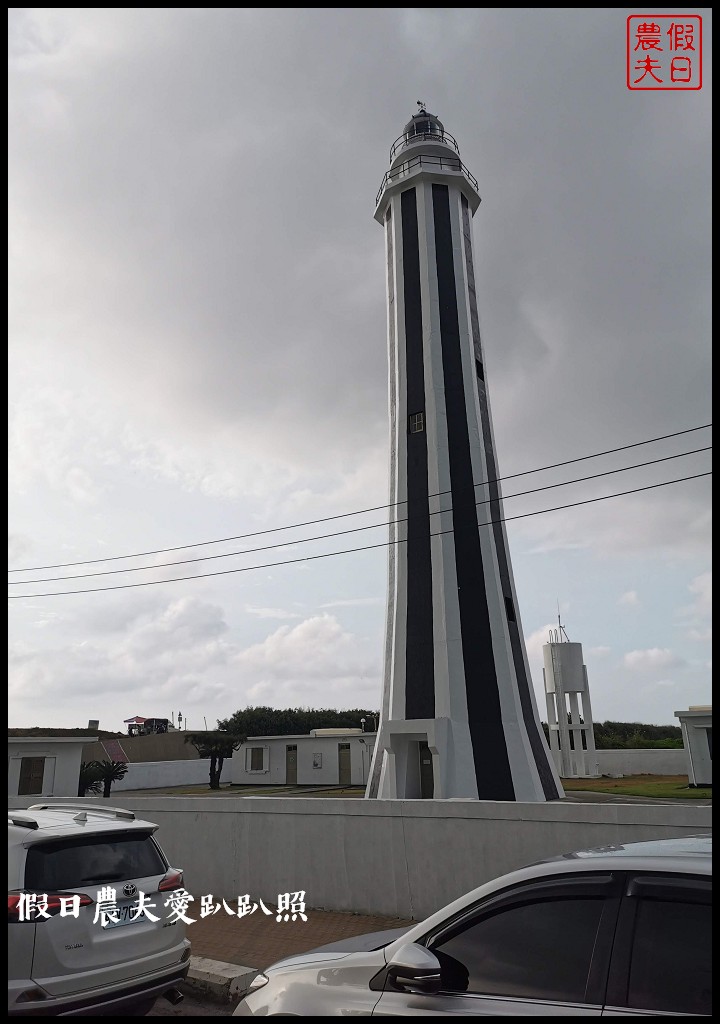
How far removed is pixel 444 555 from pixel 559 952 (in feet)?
59.2

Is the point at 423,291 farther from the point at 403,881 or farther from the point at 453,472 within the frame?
the point at 403,881

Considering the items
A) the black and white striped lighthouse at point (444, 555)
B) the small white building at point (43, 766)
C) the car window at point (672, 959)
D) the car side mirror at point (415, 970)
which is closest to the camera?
the car window at point (672, 959)

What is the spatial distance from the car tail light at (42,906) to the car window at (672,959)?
4.26 metres

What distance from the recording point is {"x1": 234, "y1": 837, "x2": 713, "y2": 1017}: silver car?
2.77 meters

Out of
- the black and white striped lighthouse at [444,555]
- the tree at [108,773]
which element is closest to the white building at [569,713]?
the black and white striped lighthouse at [444,555]

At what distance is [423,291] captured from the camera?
23.8m

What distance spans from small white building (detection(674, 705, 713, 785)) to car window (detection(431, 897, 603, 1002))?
2610 centimetres

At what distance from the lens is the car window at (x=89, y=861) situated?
17.7ft

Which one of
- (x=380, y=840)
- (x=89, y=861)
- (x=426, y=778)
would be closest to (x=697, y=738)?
(x=426, y=778)

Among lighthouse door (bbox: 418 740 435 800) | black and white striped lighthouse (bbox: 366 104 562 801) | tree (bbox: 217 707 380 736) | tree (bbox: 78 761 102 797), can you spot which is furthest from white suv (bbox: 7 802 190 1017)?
Answer: tree (bbox: 217 707 380 736)

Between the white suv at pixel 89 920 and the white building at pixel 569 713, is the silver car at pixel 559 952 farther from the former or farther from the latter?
the white building at pixel 569 713

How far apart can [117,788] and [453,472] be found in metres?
26.6

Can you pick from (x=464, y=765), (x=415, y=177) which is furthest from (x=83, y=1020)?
(x=415, y=177)

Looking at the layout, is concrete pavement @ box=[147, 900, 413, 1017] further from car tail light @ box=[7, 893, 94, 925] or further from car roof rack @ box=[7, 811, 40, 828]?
car roof rack @ box=[7, 811, 40, 828]
